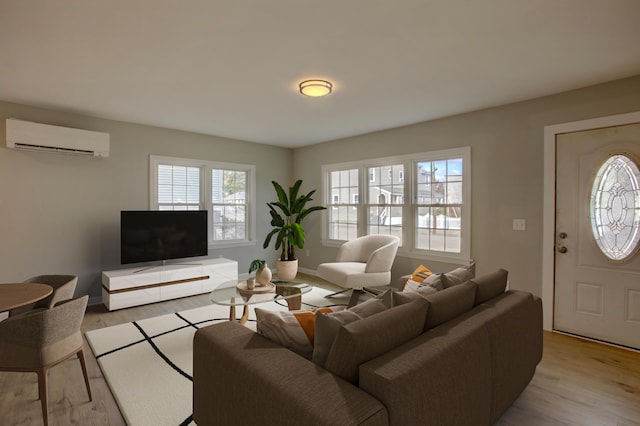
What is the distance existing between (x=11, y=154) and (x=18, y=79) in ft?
3.74

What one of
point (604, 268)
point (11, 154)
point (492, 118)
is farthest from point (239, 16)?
point (604, 268)

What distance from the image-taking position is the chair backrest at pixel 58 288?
2.50 m

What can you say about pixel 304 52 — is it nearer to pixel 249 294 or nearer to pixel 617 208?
pixel 249 294

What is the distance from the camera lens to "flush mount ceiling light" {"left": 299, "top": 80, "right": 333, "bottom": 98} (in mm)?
3098

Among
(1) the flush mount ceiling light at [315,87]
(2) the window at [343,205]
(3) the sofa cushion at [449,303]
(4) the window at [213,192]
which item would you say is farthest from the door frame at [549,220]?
(4) the window at [213,192]

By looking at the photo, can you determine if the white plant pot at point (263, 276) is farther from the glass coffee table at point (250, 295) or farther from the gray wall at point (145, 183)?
the gray wall at point (145, 183)

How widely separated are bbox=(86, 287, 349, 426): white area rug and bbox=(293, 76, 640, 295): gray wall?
2.96 metres

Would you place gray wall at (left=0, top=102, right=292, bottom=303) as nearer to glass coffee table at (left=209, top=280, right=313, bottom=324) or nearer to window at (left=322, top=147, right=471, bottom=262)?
glass coffee table at (left=209, top=280, right=313, bottom=324)

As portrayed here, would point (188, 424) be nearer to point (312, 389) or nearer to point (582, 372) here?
point (312, 389)

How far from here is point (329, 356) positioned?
4.39 feet

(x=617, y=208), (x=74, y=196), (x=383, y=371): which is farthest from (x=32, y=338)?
(x=617, y=208)

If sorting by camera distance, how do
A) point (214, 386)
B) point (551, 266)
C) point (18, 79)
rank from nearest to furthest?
point (214, 386) < point (18, 79) < point (551, 266)

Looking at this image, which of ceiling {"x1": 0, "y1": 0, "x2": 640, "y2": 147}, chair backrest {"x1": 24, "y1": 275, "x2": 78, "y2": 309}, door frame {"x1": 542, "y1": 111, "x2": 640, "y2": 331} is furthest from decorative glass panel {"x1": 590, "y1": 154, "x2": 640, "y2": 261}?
chair backrest {"x1": 24, "y1": 275, "x2": 78, "y2": 309}

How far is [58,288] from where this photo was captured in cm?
252
